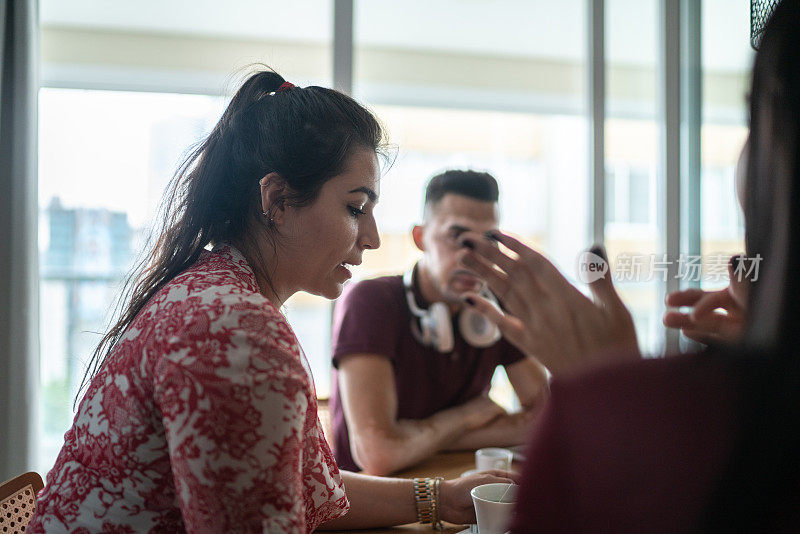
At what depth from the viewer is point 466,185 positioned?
2160mm

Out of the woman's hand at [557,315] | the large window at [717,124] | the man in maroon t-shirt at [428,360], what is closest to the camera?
the woman's hand at [557,315]

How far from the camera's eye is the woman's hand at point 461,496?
44.4 inches

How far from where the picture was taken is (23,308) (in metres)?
2.53

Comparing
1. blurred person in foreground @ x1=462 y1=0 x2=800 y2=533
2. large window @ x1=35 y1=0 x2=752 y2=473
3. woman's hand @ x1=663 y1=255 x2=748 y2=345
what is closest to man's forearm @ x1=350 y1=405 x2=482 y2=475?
woman's hand @ x1=663 y1=255 x2=748 y2=345

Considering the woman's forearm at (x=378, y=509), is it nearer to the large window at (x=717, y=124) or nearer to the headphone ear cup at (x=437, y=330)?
the headphone ear cup at (x=437, y=330)

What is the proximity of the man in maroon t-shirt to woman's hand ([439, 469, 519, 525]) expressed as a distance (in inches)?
15.9

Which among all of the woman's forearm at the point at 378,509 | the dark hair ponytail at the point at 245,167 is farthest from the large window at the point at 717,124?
the dark hair ponytail at the point at 245,167

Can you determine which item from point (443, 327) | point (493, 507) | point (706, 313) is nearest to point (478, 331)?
point (443, 327)

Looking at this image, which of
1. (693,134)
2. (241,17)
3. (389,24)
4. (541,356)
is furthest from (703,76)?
(541,356)

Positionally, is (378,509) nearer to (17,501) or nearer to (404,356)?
(17,501)

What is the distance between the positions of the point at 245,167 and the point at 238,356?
1.44 ft

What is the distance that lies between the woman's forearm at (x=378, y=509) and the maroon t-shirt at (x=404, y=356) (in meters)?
0.66

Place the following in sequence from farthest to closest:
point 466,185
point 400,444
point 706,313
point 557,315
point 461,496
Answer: point 466,185, point 400,444, point 461,496, point 706,313, point 557,315

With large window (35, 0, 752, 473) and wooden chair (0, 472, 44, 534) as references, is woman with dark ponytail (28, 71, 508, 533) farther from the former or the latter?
large window (35, 0, 752, 473)
